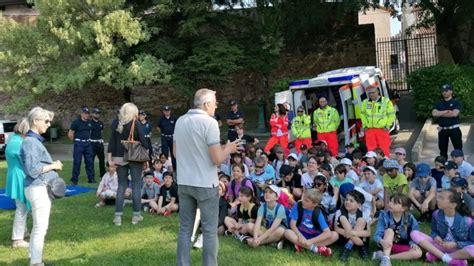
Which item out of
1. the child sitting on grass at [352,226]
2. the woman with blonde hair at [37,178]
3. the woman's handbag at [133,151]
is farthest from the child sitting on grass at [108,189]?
the child sitting on grass at [352,226]

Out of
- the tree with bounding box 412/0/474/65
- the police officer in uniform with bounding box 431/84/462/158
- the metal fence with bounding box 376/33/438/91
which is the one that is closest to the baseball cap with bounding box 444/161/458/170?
the police officer in uniform with bounding box 431/84/462/158

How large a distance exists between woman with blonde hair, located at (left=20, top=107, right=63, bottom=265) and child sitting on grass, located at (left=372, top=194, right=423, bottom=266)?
3478 millimetres

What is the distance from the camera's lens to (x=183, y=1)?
62.2 ft

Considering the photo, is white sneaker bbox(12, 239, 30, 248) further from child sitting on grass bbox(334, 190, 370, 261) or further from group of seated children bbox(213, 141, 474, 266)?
child sitting on grass bbox(334, 190, 370, 261)

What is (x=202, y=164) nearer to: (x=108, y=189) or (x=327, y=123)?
(x=108, y=189)

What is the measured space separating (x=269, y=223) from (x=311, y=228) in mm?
566

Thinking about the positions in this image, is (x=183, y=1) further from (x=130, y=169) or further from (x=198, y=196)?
(x=198, y=196)

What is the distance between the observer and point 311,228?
586cm

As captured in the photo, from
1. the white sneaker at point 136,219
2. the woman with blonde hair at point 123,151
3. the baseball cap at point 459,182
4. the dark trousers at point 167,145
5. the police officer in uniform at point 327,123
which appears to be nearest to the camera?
the baseball cap at point 459,182

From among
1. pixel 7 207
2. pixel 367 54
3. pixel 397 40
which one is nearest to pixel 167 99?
pixel 367 54

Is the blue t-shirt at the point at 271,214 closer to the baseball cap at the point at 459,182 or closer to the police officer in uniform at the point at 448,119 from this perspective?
the baseball cap at the point at 459,182

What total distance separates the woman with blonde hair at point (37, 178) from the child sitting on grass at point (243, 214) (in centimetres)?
232

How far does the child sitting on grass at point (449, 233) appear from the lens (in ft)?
17.0

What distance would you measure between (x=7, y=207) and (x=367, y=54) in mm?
19147
